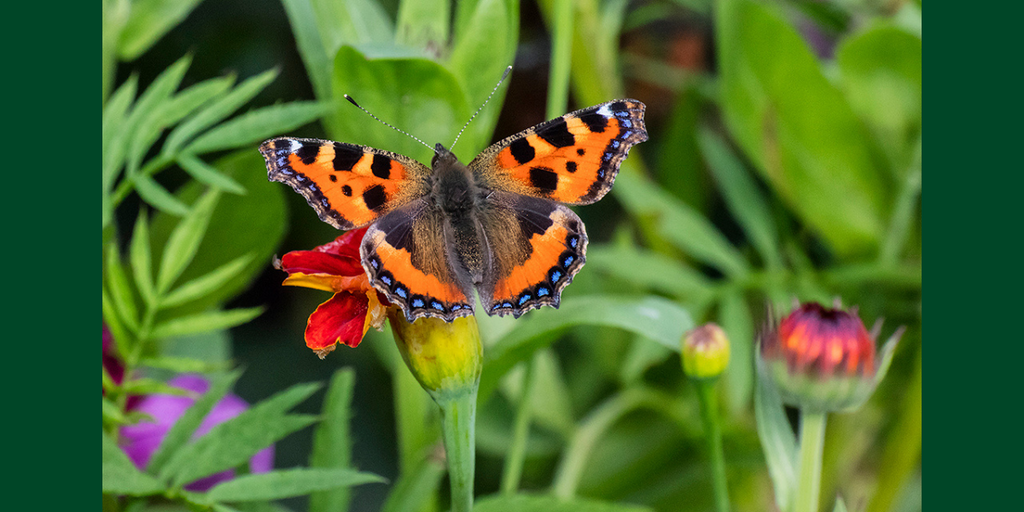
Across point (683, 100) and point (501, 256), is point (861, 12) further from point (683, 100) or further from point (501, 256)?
point (501, 256)

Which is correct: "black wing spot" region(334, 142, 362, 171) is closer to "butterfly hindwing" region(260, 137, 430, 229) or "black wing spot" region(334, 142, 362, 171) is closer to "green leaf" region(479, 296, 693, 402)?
"butterfly hindwing" region(260, 137, 430, 229)

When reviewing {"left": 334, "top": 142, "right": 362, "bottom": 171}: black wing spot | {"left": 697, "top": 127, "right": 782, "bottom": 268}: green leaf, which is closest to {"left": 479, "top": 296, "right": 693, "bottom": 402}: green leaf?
{"left": 334, "top": 142, "right": 362, "bottom": 171}: black wing spot

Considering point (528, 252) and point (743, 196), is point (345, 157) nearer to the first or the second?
point (528, 252)

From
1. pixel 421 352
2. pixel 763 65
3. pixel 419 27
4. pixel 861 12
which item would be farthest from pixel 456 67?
pixel 861 12

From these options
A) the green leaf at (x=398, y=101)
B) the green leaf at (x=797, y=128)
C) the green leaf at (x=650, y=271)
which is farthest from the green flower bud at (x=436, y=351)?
the green leaf at (x=797, y=128)

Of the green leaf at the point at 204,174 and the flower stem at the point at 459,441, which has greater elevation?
the green leaf at the point at 204,174

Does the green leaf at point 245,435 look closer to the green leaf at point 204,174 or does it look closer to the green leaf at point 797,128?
the green leaf at point 204,174

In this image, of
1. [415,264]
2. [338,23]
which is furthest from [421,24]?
[415,264]
